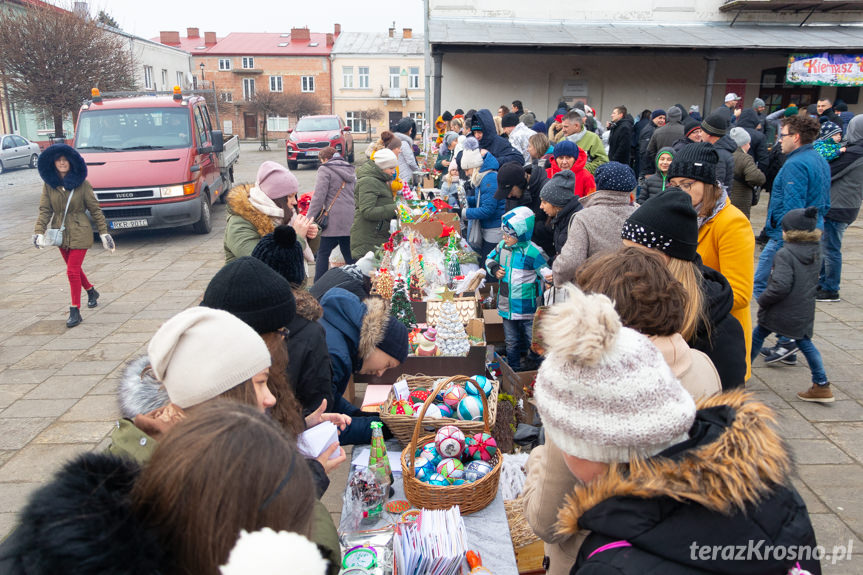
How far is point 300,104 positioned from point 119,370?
141 ft

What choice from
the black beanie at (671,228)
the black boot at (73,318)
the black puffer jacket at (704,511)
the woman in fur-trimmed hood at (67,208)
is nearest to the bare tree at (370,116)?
the woman in fur-trimmed hood at (67,208)

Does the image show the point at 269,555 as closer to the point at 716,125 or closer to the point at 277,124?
the point at 716,125

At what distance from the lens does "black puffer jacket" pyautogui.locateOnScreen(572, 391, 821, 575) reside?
119 centimetres

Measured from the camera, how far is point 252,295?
7.18ft

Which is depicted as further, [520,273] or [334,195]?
[334,195]

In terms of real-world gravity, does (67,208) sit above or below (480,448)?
above

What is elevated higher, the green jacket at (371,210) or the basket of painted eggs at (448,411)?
the green jacket at (371,210)

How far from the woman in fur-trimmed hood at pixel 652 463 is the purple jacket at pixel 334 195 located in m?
5.73

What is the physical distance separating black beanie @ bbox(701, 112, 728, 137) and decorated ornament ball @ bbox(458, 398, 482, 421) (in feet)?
14.6

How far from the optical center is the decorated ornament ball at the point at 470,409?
3.09 metres

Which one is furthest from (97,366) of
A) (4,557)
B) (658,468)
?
(658,468)

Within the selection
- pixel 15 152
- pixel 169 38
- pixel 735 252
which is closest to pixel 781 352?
pixel 735 252

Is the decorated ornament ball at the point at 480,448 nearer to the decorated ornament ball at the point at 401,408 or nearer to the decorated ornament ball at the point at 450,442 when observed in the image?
the decorated ornament ball at the point at 450,442

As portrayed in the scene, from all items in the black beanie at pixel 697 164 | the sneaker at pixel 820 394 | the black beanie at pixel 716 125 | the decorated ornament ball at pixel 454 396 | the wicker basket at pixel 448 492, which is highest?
the black beanie at pixel 716 125
